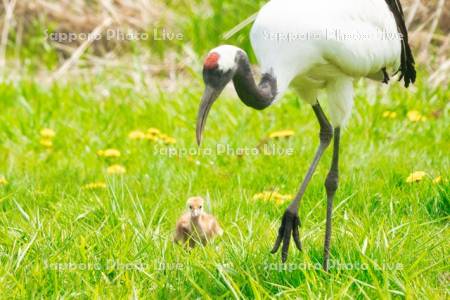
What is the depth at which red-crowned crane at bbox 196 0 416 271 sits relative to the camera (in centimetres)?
376

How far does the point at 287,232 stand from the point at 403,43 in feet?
4.66

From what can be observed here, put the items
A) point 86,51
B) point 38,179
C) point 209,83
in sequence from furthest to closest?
point 86,51
point 38,179
point 209,83

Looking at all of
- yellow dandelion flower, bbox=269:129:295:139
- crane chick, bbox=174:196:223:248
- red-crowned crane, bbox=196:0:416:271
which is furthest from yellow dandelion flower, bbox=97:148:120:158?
red-crowned crane, bbox=196:0:416:271

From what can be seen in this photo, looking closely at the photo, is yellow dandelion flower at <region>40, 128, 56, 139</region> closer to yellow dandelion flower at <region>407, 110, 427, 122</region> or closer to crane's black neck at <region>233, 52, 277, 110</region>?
yellow dandelion flower at <region>407, 110, 427, 122</region>

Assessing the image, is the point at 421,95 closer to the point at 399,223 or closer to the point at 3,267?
the point at 399,223

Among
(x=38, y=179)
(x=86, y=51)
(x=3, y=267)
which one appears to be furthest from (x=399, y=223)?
(x=86, y=51)

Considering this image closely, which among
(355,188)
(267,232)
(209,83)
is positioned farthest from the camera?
(355,188)

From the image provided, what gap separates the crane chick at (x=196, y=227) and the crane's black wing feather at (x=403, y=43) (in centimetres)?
141

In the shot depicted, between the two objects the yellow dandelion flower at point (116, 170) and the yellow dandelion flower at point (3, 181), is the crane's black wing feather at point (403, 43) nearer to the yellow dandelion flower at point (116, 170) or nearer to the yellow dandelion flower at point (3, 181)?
the yellow dandelion flower at point (116, 170)

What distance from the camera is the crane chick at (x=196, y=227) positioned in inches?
163

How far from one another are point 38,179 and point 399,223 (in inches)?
87.2

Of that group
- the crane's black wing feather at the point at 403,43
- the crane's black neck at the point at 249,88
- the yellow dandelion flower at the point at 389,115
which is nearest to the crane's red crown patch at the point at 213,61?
the crane's black neck at the point at 249,88

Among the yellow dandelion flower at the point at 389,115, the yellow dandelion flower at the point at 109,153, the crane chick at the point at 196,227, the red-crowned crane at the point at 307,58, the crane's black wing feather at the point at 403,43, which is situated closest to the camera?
the red-crowned crane at the point at 307,58

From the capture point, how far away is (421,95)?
261 inches
